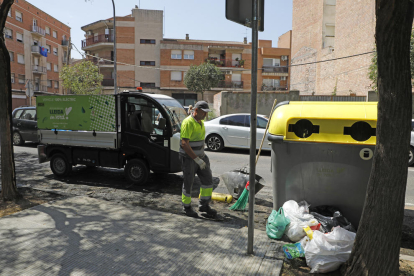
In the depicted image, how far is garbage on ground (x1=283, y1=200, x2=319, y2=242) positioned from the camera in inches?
147

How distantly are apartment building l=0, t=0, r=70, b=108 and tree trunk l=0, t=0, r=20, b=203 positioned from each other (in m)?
35.7

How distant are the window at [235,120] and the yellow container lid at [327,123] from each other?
7307 millimetres

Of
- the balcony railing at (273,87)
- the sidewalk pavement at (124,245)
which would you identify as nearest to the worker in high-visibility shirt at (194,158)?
the sidewalk pavement at (124,245)

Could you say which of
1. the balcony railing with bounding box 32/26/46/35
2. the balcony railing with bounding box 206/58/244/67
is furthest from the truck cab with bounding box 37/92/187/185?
the balcony railing with bounding box 32/26/46/35

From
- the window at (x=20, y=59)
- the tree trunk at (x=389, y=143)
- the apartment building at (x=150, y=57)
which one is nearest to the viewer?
the tree trunk at (x=389, y=143)

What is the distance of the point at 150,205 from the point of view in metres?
5.47

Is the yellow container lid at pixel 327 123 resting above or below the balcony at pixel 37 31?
below

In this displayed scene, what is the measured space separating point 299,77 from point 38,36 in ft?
115

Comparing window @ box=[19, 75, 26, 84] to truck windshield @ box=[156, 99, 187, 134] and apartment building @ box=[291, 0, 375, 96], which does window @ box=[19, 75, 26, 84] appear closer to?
apartment building @ box=[291, 0, 375, 96]

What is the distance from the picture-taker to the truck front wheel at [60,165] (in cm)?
736

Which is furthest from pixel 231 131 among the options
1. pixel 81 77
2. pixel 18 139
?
pixel 81 77

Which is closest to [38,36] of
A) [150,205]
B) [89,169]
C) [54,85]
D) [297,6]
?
[54,85]

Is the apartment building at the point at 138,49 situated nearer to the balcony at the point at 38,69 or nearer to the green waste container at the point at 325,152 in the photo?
the balcony at the point at 38,69

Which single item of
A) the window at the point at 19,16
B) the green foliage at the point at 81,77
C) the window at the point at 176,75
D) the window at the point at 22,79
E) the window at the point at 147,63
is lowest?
the green foliage at the point at 81,77
